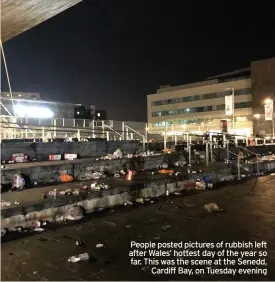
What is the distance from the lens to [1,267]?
16.5 ft

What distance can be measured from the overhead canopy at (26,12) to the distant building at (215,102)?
51804mm

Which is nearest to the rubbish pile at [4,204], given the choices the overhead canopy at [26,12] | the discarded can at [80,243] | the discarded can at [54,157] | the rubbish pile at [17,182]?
the rubbish pile at [17,182]

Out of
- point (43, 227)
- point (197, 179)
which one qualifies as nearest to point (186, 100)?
point (197, 179)

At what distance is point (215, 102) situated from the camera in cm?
8094

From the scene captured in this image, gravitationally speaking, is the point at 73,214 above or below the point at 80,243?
above

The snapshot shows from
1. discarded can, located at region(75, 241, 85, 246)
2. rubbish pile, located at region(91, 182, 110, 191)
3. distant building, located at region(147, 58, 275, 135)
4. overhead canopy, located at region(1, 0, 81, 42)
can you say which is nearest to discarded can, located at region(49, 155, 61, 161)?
rubbish pile, located at region(91, 182, 110, 191)

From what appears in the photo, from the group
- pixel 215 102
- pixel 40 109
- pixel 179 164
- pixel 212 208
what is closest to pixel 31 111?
pixel 40 109

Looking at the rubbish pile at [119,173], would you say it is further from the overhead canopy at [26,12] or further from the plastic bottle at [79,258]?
the plastic bottle at [79,258]

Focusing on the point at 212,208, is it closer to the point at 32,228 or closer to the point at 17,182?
the point at 32,228

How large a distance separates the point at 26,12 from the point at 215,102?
73526 millimetres

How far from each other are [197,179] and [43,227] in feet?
23.2

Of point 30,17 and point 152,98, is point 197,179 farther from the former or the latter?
point 152,98

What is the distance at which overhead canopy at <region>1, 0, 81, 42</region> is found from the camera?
10.1 meters

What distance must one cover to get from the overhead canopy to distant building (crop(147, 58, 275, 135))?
2040 inches
